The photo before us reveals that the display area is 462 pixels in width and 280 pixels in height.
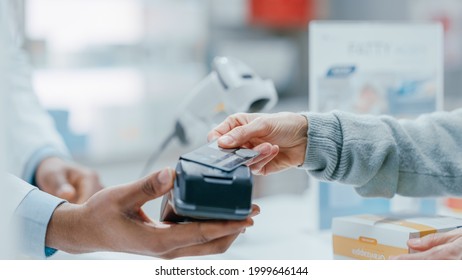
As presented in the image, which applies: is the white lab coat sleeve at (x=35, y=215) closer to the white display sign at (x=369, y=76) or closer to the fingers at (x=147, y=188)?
the fingers at (x=147, y=188)

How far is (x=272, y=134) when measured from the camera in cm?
97

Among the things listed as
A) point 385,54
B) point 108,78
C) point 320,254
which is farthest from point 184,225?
point 108,78

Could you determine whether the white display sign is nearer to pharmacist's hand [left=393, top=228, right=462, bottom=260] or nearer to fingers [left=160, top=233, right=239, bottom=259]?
pharmacist's hand [left=393, top=228, right=462, bottom=260]

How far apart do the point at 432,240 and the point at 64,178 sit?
33.5 inches

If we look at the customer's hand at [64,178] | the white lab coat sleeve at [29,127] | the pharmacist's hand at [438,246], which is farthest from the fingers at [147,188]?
the white lab coat sleeve at [29,127]

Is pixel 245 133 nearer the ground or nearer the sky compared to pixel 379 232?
nearer the sky

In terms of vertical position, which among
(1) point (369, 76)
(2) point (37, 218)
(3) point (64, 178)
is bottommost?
(3) point (64, 178)

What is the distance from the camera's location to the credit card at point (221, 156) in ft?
2.36

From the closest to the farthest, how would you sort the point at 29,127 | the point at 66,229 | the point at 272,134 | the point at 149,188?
the point at 149,188, the point at 66,229, the point at 272,134, the point at 29,127

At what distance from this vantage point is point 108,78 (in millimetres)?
2846

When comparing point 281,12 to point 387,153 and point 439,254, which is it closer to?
point 387,153

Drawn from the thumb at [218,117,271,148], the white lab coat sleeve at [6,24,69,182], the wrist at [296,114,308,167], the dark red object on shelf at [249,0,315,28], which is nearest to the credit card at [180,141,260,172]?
the thumb at [218,117,271,148]

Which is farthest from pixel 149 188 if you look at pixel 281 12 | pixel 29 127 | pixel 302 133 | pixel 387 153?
pixel 281 12

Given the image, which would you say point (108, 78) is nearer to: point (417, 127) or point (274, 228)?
point (274, 228)
